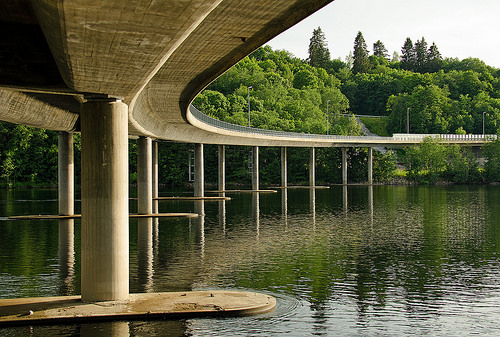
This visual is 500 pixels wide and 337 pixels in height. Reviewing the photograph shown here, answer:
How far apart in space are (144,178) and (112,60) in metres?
44.4

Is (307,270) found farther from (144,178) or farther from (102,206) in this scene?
(144,178)

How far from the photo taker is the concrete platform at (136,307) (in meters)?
19.2

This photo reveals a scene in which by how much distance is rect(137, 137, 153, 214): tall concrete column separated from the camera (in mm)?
58031

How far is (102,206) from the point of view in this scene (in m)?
20.8

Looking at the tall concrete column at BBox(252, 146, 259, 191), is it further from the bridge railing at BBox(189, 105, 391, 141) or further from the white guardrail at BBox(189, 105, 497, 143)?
the bridge railing at BBox(189, 105, 391, 141)

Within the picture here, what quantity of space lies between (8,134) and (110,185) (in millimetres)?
117134

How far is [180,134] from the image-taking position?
227 ft

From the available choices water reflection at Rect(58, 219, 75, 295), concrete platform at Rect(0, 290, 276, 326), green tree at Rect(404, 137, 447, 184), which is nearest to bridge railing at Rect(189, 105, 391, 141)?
water reflection at Rect(58, 219, 75, 295)

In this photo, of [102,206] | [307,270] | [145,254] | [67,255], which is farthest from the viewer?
[145,254]

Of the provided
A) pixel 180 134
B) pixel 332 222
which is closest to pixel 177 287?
pixel 332 222

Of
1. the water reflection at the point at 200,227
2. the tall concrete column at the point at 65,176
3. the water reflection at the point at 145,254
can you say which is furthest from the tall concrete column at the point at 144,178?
the tall concrete column at the point at 65,176

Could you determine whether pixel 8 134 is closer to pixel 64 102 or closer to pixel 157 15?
pixel 64 102

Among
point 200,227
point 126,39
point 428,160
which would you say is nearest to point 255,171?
point 428,160

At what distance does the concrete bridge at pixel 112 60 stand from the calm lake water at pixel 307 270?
3235 mm
